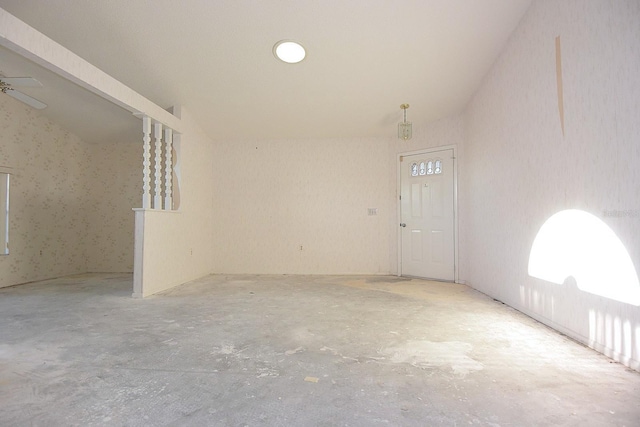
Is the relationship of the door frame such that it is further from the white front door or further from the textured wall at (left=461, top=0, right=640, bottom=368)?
the textured wall at (left=461, top=0, right=640, bottom=368)

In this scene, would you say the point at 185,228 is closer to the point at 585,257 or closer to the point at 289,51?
the point at 289,51

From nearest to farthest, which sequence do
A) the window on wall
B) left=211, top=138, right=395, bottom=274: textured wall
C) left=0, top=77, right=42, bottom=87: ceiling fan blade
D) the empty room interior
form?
the empty room interior → left=0, top=77, right=42, bottom=87: ceiling fan blade → the window on wall → left=211, top=138, right=395, bottom=274: textured wall

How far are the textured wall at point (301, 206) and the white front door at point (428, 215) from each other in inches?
12.8

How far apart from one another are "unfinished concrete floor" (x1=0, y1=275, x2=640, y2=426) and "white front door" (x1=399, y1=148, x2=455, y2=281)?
1.63m

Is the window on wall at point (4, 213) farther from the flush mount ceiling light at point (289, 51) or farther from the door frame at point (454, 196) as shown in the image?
Result: the door frame at point (454, 196)

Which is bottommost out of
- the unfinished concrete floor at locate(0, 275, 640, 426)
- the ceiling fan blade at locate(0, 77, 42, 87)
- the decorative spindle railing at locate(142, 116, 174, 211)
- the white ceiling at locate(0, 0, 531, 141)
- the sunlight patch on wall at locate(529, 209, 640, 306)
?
the unfinished concrete floor at locate(0, 275, 640, 426)

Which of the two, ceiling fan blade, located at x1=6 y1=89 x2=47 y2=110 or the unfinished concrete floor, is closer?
the unfinished concrete floor

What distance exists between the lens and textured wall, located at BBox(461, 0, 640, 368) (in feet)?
6.36

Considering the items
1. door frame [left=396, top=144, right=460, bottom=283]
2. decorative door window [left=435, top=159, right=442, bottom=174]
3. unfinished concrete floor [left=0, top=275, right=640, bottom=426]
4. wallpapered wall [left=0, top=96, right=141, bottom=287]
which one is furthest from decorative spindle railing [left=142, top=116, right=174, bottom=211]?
decorative door window [left=435, top=159, right=442, bottom=174]

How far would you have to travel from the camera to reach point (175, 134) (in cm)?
472

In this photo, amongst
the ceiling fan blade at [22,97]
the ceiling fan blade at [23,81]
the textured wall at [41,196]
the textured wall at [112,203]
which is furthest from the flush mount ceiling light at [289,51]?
Answer: the textured wall at [41,196]

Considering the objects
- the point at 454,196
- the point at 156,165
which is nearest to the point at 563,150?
the point at 454,196

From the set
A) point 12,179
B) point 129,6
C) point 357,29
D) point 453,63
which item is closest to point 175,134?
point 129,6

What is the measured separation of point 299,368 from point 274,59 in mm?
3328
